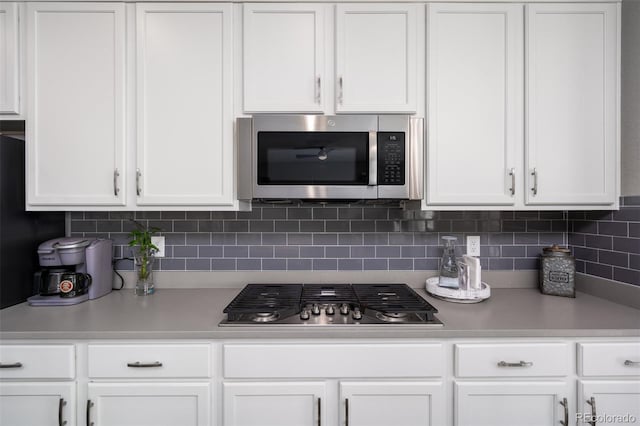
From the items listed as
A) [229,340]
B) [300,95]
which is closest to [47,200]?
[229,340]

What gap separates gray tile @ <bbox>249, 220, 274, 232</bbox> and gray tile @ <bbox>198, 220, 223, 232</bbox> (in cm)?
18

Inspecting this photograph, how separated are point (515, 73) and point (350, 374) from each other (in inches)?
60.3

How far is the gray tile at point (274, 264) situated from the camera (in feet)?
6.06

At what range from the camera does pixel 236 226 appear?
72.7 inches

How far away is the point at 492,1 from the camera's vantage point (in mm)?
1505

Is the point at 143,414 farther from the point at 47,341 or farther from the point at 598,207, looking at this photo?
the point at 598,207

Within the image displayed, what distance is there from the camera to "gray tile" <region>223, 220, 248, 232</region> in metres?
1.84

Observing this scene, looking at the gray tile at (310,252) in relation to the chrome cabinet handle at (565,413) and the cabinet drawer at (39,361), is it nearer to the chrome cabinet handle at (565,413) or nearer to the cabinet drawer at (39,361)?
the cabinet drawer at (39,361)

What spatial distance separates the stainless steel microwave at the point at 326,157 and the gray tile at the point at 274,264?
512 mm

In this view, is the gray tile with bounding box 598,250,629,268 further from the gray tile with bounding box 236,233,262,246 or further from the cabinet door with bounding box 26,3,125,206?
the cabinet door with bounding box 26,3,125,206

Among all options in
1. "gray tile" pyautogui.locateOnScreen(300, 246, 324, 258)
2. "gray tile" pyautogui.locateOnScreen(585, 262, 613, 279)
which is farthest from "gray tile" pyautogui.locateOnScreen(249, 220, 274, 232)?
"gray tile" pyautogui.locateOnScreen(585, 262, 613, 279)

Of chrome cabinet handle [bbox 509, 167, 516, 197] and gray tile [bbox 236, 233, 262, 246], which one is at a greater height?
chrome cabinet handle [bbox 509, 167, 516, 197]

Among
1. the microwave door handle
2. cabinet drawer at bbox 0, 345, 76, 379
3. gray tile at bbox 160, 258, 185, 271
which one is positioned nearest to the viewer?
cabinet drawer at bbox 0, 345, 76, 379

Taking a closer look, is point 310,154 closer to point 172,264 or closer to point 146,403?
point 172,264
